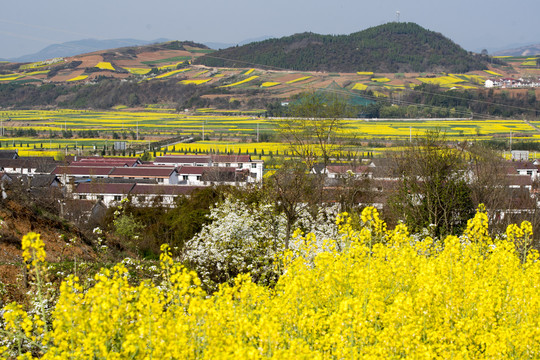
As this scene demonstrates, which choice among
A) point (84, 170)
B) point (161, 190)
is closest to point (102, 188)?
point (161, 190)

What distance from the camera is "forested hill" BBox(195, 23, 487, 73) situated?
148 metres

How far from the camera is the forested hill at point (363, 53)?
487ft

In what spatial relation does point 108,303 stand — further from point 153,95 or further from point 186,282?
point 153,95

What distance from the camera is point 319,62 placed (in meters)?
150

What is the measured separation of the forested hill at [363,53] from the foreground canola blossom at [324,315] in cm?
14044

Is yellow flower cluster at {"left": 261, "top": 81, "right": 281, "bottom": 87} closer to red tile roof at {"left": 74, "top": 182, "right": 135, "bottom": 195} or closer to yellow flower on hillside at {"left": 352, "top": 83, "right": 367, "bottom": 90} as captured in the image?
yellow flower on hillside at {"left": 352, "top": 83, "right": 367, "bottom": 90}

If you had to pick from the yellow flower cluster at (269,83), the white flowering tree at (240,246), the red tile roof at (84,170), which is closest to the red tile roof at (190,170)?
the red tile roof at (84,170)

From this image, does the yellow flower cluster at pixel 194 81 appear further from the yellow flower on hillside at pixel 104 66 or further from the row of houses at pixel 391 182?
the row of houses at pixel 391 182

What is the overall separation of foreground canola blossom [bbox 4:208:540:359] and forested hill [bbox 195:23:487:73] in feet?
461

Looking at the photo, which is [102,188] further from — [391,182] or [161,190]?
[391,182]

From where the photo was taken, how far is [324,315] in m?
7.12

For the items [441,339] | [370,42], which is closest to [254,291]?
[441,339]

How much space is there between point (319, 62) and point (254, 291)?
14677 cm

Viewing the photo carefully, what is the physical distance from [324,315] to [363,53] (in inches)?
6023
